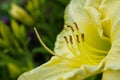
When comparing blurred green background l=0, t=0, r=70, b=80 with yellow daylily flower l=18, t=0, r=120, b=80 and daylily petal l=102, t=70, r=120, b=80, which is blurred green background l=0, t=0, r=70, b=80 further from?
daylily petal l=102, t=70, r=120, b=80

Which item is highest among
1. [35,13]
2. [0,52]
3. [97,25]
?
[97,25]

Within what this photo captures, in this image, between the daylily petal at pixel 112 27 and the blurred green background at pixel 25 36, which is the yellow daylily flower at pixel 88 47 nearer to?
the daylily petal at pixel 112 27

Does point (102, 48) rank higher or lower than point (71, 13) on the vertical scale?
lower

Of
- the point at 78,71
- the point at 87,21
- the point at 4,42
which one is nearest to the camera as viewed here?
the point at 78,71

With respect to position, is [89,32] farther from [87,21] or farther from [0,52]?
[0,52]

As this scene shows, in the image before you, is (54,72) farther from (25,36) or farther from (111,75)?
(25,36)

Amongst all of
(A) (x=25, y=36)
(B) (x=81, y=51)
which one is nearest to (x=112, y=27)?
(B) (x=81, y=51)

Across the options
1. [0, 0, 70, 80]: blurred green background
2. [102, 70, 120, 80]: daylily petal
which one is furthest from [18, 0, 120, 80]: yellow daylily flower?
[0, 0, 70, 80]: blurred green background

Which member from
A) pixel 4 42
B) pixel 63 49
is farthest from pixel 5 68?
pixel 63 49

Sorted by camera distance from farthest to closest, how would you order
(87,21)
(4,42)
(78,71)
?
(4,42) < (87,21) < (78,71)
